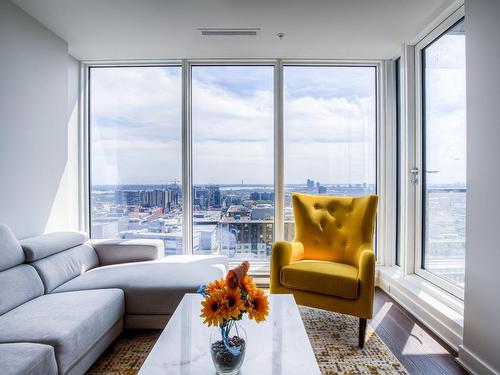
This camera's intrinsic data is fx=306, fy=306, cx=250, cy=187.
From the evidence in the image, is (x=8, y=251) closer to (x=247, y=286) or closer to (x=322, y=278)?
(x=247, y=286)

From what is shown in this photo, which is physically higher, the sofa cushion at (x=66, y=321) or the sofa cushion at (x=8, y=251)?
the sofa cushion at (x=8, y=251)

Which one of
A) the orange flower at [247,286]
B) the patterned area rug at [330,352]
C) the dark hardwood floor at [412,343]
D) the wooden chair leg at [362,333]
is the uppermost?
the orange flower at [247,286]

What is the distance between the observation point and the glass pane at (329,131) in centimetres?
359

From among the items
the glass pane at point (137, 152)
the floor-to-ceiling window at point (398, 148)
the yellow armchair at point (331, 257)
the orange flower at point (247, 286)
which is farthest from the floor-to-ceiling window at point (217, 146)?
the orange flower at point (247, 286)

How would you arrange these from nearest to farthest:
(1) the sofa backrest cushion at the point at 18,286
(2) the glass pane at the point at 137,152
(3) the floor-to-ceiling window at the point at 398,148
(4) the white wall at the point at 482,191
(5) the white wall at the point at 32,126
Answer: (4) the white wall at the point at 482,191
(1) the sofa backrest cushion at the point at 18,286
(5) the white wall at the point at 32,126
(3) the floor-to-ceiling window at the point at 398,148
(2) the glass pane at the point at 137,152

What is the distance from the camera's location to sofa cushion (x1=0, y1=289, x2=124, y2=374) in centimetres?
153

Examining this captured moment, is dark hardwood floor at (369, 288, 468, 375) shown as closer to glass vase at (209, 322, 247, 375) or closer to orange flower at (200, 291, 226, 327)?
glass vase at (209, 322, 247, 375)

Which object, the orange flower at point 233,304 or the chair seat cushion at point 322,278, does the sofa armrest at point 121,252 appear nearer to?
the chair seat cushion at point 322,278

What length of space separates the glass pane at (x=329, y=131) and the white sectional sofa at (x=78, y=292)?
4.88 feet

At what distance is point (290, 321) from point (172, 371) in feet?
2.26

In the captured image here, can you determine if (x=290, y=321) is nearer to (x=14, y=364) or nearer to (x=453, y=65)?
(x=14, y=364)

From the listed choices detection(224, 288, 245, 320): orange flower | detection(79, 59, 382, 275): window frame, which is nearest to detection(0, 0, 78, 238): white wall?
detection(79, 59, 382, 275): window frame

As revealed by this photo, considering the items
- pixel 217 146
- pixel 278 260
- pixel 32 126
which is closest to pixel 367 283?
pixel 278 260

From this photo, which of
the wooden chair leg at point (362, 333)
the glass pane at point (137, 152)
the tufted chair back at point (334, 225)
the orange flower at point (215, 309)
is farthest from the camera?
the glass pane at point (137, 152)
